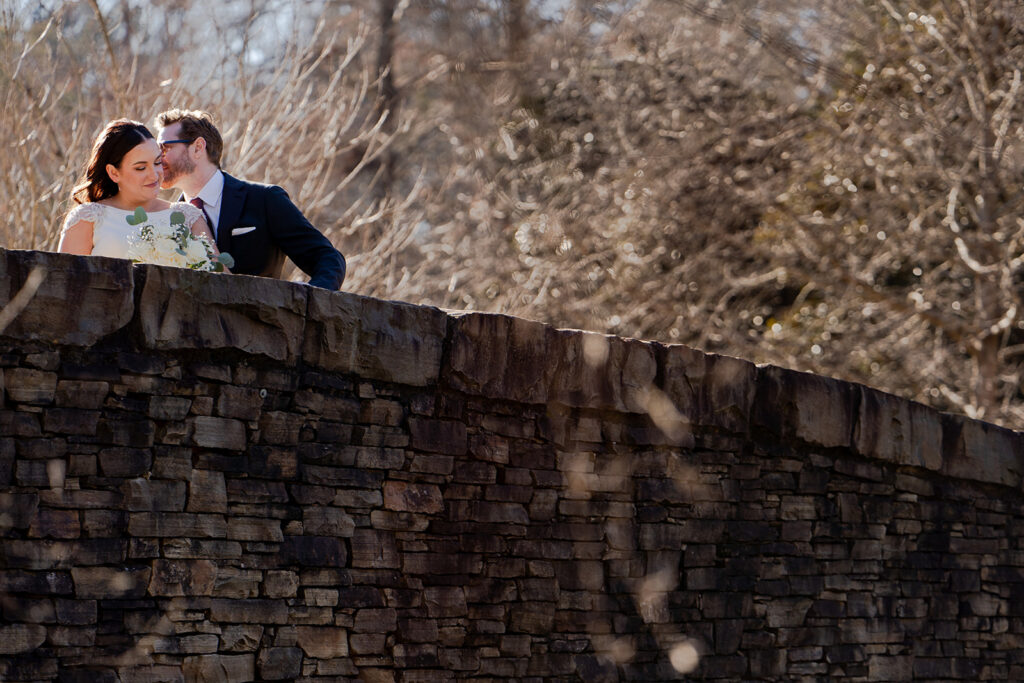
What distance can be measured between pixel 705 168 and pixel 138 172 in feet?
26.9

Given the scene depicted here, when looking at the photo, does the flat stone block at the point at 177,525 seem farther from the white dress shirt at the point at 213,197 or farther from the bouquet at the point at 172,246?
the white dress shirt at the point at 213,197

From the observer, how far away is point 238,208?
14.3 ft

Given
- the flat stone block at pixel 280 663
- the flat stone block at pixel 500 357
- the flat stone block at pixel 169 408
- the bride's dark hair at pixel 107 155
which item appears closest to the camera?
the flat stone block at pixel 169 408

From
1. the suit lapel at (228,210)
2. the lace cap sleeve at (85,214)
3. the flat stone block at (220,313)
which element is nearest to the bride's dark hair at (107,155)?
the lace cap sleeve at (85,214)

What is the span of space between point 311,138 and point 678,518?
15.6ft

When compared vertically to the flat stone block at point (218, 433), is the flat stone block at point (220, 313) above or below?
above

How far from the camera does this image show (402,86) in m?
14.5

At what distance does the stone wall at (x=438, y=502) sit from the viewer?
3.50 m

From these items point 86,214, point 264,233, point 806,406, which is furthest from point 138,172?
point 806,406

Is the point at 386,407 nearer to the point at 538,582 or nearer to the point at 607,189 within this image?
the point at 538,582

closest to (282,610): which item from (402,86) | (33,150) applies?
(33,150)

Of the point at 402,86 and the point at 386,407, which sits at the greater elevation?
the point at 402,86

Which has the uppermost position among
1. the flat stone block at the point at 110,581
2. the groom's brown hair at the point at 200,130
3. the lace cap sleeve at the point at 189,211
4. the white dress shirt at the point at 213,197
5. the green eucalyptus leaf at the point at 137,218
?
the groom's brown hair at the point at 200,130

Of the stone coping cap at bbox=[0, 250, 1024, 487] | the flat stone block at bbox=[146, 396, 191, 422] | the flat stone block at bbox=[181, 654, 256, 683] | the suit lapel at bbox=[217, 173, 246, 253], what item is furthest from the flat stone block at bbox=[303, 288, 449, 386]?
the flat stone block at bbox=[181, 654, 256, 683]
